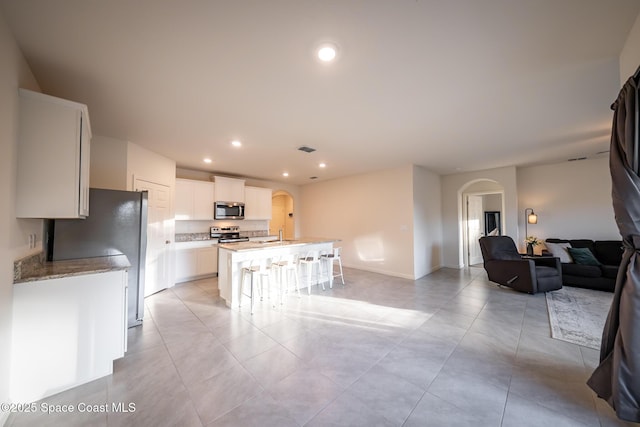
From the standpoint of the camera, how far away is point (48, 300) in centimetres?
183

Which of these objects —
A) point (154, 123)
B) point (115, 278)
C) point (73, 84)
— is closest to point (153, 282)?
point (115, 278)

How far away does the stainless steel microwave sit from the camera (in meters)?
5.63

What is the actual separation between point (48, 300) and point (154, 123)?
2.22 metres

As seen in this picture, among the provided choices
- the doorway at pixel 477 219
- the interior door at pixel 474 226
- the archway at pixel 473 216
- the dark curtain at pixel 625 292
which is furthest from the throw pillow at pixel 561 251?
the dark curtain at pixel 625 292

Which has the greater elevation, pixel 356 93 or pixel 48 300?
pixel 356 93

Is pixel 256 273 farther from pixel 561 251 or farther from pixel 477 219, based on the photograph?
pixel 477 219

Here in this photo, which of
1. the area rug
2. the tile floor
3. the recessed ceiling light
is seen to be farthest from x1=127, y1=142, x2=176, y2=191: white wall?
the area rug

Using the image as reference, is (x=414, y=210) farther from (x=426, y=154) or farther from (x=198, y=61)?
(x=198, y=61)

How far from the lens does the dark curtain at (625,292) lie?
1.39 metres

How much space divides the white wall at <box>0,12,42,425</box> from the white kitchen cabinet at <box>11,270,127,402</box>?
83 millimetres

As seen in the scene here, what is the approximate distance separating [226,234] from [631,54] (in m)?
6.44

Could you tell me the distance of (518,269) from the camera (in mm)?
4148

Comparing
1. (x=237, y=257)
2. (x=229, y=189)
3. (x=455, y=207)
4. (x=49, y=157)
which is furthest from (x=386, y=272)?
(x=49, y=157)

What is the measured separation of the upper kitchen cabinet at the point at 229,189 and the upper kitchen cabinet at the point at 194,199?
0.50 ft
